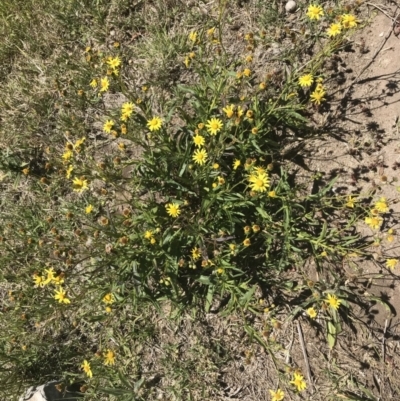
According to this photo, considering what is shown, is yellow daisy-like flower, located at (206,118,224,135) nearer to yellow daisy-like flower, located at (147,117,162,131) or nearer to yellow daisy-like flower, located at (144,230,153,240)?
yellow daisy-like flower, located at (147,117,162,131)

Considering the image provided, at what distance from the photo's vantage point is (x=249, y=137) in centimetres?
322

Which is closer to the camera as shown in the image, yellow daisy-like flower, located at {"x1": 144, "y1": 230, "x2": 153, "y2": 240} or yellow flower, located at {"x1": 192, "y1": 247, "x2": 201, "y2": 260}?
yellow daisy-like flower, located at {"x1": 144, "y1": 230, "x2": 153, "y2": 240}

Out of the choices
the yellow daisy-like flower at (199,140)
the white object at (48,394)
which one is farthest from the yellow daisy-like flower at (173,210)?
the white object at (48,394)

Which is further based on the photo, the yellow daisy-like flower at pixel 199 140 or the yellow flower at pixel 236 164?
the yellow flower at pixel 236 164

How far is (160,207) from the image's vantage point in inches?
129

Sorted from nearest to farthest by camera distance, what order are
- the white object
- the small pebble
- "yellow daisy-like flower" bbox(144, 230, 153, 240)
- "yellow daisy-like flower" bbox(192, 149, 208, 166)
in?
1. "yellow daisy-like flower" bbox(144, 230, 153, 240)
2. "yellow daisy-like flower" bbox(192, 149, 208, 166)
3. the white object
4. the small pebble

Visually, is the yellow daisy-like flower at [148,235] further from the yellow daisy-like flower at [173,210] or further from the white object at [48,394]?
the white object at [48,394]

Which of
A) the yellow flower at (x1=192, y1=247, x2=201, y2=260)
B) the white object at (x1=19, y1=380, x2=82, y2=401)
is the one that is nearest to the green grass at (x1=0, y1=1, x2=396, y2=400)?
the yellow flower at (x1=192, y1=247, x2=201, y2=260)

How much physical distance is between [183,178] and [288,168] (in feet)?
3.03

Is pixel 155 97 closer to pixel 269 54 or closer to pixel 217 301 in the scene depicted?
pixel 269 54

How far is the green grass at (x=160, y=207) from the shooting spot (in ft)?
10.2

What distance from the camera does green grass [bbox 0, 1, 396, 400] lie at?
10.2 ft

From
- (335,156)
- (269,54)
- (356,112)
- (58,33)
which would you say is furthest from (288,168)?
(58,33)

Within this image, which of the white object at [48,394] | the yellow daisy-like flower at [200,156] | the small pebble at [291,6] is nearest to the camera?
the yellow daisy-like flower at [200,156]
